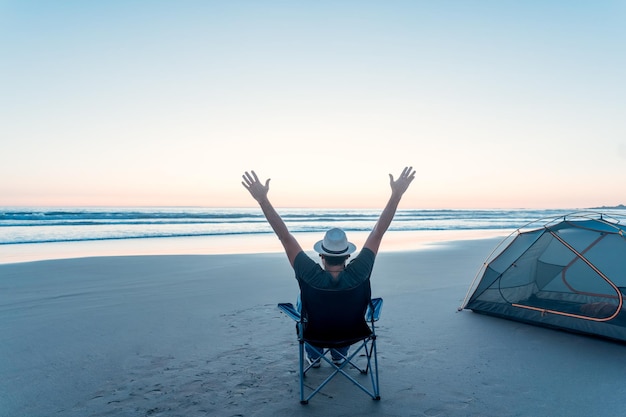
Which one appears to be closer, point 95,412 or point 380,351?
point 95,412

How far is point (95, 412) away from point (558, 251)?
640 centimetres

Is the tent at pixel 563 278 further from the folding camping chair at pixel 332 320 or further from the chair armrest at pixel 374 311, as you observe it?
the folding camping chair at pixel 332 320

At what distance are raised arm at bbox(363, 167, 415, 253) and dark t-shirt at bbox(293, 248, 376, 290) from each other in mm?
139

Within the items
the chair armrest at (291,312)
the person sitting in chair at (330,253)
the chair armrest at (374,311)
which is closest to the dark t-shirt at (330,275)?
the person sitting in chair at (330,253)

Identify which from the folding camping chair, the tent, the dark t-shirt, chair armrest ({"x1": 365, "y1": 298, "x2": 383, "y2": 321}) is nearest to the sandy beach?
the tent

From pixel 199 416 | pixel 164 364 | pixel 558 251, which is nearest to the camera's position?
pixel 199 416

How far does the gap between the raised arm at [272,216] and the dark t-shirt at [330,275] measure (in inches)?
3.5

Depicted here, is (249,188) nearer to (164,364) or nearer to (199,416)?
(199,416)

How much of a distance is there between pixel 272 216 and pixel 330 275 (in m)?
0.69

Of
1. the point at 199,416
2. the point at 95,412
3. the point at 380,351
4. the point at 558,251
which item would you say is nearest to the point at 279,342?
the point at 380,351

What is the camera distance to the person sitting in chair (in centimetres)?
337

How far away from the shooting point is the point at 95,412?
329 cm

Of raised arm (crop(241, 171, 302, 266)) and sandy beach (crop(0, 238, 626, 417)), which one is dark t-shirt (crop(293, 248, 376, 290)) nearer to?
raised arm (crop(241, 171, 302, 266))

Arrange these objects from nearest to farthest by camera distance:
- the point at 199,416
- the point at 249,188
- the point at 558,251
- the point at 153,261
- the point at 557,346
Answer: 1. the point at 199,416
2. the point at 249,188
3. the point at 557,346
4. the point at 558,251
5. the point at 153,261
